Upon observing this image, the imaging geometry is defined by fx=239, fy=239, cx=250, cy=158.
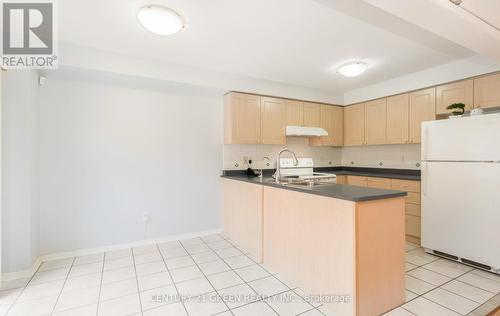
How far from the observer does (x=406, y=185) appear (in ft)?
11.3

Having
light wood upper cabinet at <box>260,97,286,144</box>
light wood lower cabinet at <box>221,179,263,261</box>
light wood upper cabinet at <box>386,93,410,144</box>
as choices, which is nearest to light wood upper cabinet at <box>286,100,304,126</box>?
light wood upper cabinet at <box>260,97,286,144</box>

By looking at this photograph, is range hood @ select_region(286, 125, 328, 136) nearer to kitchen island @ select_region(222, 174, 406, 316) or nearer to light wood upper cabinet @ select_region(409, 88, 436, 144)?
light wood upper cabinet @ select_region(409, 88, 436, 144)

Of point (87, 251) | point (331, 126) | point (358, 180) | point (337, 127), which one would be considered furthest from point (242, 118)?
point (87, 251)

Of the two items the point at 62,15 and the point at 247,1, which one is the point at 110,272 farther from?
the point at 247,1

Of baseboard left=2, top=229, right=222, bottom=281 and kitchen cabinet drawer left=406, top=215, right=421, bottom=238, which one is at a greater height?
kitchen cabinet drawer left=406, top=215, right=421, bottom=238

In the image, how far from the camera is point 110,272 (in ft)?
8.43

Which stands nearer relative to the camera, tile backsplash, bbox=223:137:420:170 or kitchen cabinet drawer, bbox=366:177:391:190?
kitchen cabinet drawer, bbox=366:177:391:190

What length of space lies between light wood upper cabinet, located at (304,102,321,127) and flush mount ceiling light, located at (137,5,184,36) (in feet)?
9.21

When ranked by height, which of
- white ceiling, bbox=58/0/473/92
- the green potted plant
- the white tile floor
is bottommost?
the white tile floor

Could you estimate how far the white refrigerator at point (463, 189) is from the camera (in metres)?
2.44

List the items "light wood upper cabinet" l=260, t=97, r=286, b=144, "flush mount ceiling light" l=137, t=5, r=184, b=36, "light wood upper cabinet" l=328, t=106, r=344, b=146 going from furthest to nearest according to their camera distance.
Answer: "light wood upper cabinet" l=328, t=106, r=344, b=146
"light wood upper cabinet" l=260, t=97, r=286, b=144
"flush mount ceiling light" l=137, t=5, r=184, b=36

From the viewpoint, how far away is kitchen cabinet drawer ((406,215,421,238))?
328 centimetres

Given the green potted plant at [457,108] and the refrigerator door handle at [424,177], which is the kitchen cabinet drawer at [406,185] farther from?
the green potted plant at [457,108]

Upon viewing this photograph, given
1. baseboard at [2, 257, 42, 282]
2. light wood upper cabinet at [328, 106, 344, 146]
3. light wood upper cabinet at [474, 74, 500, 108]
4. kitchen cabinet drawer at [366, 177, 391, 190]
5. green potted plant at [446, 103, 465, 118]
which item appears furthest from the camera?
light wood upper cabinet at [328, 106, 344, 146]
